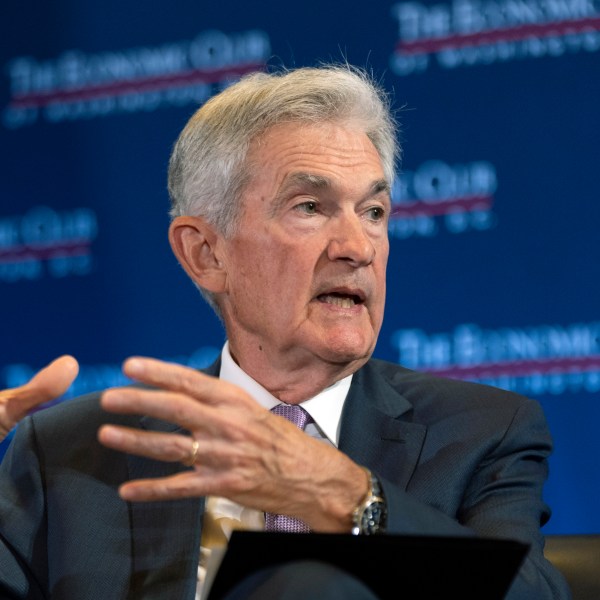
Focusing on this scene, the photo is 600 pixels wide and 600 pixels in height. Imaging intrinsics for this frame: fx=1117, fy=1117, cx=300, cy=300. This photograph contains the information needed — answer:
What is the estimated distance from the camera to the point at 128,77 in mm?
3559

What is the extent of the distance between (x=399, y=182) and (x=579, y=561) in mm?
1486

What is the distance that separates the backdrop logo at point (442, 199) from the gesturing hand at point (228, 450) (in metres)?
1.61

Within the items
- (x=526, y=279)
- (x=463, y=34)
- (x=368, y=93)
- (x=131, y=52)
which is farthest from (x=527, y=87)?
(x=131, y=52)

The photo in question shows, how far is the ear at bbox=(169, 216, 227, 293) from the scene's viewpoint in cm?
230

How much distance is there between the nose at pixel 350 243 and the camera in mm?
2090

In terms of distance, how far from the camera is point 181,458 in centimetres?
156

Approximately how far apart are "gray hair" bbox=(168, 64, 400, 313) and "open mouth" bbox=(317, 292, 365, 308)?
0.82 feet

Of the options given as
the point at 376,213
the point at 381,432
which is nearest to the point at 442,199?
the point at 376,213

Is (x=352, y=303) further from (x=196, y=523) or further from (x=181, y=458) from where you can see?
(x=181, y=458)

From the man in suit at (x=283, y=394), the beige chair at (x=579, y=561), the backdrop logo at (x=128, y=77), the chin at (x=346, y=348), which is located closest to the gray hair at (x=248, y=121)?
the man in suit at (x=283, y=394)

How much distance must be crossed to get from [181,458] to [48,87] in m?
2.35

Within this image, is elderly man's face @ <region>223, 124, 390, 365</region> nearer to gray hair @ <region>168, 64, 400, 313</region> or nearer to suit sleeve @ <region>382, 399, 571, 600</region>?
gray hair @ <region>168, 64, 400, 313</region>

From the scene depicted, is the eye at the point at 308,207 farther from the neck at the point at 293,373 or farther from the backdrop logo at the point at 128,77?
the backdrop logo at the point at 128,77

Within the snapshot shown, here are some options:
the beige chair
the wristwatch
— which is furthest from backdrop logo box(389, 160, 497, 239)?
the wristwatch
